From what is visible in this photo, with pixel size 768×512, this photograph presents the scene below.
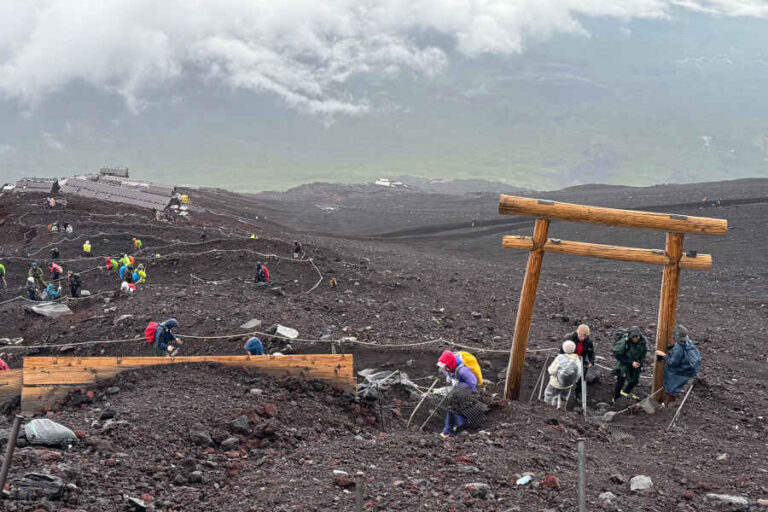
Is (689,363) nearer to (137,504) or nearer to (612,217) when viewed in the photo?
(612,217)

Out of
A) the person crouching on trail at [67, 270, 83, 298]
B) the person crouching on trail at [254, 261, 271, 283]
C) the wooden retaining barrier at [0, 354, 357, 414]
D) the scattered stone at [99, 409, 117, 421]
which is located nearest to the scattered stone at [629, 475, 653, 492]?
the wooden retaining barrier at [0, 354, 357, 414]

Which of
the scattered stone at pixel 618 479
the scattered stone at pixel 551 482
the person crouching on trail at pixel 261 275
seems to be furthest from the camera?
the person crouching on trail at pixel 261 275

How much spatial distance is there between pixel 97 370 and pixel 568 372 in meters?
7.31

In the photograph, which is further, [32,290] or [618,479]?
[32,290]

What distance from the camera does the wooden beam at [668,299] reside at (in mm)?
11844

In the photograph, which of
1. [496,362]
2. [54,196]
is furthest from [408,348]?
[54,196]

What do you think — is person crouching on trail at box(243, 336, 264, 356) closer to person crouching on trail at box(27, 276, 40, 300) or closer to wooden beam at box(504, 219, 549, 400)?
wooden beam at box(504, 219, 549, 400)

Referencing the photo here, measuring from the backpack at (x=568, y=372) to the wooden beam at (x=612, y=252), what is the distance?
1.83 metres

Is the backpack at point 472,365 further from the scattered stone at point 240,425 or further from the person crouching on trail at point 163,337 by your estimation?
the person crouching on trail at point 163,337

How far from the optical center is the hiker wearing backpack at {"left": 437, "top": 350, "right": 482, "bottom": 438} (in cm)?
1066

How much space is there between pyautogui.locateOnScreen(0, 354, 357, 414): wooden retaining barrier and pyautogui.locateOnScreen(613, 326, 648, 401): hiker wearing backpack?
4409 millimetres

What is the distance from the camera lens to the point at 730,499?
7938 mm

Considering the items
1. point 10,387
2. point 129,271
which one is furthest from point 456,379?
point 129,271

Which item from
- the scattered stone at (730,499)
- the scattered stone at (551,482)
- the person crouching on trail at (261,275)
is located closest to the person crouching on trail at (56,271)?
the person crouching on trail at (261,275)
